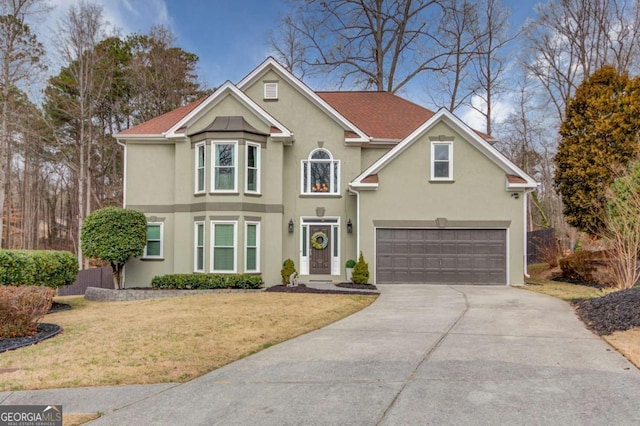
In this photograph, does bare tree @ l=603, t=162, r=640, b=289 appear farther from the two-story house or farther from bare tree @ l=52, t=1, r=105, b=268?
bare tree @ l=52, t=1, r=105, b=268

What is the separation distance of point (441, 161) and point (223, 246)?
28.3 feet

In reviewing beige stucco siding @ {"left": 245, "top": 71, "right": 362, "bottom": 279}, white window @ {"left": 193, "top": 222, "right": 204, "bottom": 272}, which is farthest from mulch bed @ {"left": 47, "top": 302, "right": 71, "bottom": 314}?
→ beige stucco siding @ {"left": 245, "top": 71, "right": 362, "bottom": 279}

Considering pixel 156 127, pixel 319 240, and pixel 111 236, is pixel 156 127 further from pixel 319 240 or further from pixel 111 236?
pixel 319 240

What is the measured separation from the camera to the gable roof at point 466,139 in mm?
16547

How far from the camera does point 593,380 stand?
216 inches

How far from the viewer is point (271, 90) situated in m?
18.5

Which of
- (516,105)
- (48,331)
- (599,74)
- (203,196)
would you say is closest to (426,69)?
(516,105)

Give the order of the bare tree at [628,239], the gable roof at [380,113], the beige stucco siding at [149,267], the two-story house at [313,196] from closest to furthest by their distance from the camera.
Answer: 1. the bare tree at [628,239]
2. the two-story house at [313,196]
3. the beige stucco siding at [149,267]
4. the gable roof at [380,113]

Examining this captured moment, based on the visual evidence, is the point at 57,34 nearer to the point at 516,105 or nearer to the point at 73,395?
the point at 73,395

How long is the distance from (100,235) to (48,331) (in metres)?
7.15

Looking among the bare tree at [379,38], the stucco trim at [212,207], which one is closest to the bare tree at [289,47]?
the bare tree at [379,38]

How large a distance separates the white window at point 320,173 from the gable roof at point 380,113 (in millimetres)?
2099

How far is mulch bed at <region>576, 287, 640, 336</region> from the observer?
27.0 ft

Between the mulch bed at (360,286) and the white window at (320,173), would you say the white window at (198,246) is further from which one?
the mulch bed at (360,286)
